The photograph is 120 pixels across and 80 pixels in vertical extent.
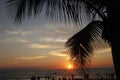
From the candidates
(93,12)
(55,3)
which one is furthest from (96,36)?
(55,3)

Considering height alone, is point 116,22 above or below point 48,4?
below

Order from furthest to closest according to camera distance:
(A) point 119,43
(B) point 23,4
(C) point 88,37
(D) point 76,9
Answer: (C) point 88,37 → (D) point 76,9 → (A) point 119,43 → (B) point 23,4

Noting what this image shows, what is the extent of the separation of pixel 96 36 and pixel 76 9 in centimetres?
81

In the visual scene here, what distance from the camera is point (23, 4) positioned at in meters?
3.96

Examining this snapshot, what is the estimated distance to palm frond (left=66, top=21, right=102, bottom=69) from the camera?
16.3ft

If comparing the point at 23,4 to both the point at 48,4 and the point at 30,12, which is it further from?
the point at 48,4

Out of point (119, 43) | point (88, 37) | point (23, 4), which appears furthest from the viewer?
point (88, 37)

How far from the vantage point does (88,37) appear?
195 inches

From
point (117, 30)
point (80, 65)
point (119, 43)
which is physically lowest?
point (80, 65)

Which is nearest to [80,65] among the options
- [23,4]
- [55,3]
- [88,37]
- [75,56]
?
[75,56]

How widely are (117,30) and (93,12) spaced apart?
73 cm

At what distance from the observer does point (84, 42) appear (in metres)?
5.00

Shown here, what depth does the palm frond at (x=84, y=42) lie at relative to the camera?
497 centimetres

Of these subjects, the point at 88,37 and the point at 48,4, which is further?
the point at 88,37
